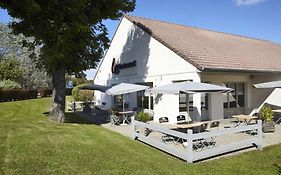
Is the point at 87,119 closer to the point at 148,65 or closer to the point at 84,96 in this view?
the point at 148,65

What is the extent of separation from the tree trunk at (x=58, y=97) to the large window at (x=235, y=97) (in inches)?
424

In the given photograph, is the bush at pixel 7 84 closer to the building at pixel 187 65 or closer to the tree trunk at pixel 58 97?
the building at pixel 187 65

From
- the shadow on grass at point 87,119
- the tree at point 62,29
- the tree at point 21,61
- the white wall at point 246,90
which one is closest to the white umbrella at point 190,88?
the white wall at point 246,90

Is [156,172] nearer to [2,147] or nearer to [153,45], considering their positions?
[2,147]

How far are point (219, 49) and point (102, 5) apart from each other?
9190 mm

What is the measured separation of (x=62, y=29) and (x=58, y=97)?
457 centimetres

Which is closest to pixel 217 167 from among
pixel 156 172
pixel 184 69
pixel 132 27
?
pixel 156 172

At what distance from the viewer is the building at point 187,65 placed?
1688 centimetres

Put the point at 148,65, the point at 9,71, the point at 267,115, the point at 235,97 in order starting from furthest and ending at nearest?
1. the point at 9,71
2. the point at 148,65
3. the point at 235,97
4. the point at 267,115

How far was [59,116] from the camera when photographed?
55.7 feet

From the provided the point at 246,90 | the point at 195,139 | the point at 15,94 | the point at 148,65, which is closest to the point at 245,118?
the point at 246,90

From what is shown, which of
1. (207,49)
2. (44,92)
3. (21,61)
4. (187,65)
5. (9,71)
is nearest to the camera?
(187,65)

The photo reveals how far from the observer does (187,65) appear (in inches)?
639

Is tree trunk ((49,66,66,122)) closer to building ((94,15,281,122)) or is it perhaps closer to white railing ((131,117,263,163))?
building ((94,15,281,122))
